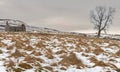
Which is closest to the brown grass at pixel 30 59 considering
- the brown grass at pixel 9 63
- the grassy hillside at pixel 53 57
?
the grassy hillside at pixel 53 57

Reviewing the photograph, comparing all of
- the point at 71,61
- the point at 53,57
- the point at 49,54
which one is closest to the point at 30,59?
the point at 53,57

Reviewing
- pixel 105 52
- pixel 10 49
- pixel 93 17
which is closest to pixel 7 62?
pixel 10 49

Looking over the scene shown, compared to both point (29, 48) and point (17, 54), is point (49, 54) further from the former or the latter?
point (17, 54)

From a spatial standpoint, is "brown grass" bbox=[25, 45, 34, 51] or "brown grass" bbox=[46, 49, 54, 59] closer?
"brown grass" bbox=[46, 49, 54, 59]

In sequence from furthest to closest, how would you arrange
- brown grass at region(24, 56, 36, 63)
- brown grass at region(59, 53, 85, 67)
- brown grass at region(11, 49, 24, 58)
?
brown grass at region(11, 49, 24, 58) → brown grass at region(59, 53, 85, 67) → brown grass at region(24, 56, 36, 63)

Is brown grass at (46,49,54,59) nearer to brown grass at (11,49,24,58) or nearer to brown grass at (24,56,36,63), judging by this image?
brown grass at (24,56,36,63)

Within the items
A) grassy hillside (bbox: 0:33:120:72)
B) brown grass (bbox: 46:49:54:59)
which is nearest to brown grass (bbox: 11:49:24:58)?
grassy hillside (bbox: 0:33:120:72)

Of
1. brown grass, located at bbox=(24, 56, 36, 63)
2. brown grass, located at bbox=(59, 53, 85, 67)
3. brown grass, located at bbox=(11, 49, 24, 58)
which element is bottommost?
brown grass, located at bbox=(59, 53, 85, 67)

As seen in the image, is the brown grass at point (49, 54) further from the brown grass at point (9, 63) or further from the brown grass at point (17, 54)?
the brown grass at point (9, 63)

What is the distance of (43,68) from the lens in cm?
2184

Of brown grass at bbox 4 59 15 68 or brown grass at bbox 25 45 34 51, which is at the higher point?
brown grass at bbox 25 45 34 51

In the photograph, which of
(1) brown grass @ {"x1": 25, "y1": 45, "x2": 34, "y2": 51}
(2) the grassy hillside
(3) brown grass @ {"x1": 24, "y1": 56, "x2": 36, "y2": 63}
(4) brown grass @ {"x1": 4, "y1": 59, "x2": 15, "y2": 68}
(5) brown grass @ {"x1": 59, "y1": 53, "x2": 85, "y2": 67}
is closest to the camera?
(4) brown grass @ {"x1": 4, "y1": 59, "x2": 15, "y2": 68}

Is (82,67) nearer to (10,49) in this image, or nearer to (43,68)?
(43,68)

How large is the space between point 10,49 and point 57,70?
571cm
